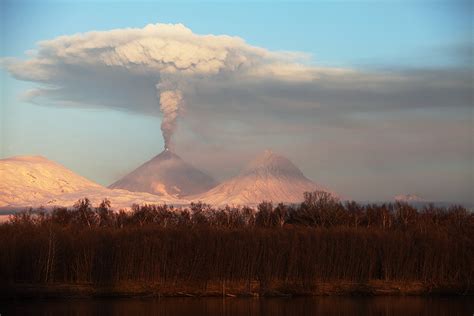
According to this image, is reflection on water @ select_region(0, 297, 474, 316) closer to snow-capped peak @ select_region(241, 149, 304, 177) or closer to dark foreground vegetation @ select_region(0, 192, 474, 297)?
dark foreground vegetation @ select_region(0, 192, 474, 297)

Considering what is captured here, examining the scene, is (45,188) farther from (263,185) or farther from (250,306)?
(250,306)

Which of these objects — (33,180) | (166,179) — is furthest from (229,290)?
(166,179)

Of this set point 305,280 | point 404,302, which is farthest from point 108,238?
point 404,302

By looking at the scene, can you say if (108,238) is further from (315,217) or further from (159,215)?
(159,215)

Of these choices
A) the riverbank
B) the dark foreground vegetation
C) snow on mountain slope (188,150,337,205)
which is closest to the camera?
the riverbank

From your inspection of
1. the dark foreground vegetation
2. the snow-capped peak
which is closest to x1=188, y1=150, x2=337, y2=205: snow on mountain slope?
the snow-capped peak
